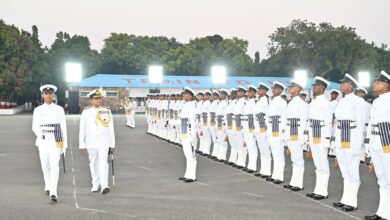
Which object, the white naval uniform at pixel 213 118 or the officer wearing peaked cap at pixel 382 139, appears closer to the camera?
the officer wearing peaked cap at pixel 382 139

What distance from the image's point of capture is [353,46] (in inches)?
3312

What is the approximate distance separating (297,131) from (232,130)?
192 inches

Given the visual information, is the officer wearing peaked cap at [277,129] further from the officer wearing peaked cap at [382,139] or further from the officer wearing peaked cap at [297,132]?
the officer wearing peaked cap at [382,139]

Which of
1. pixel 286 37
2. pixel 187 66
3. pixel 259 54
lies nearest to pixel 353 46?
pixel 286 37

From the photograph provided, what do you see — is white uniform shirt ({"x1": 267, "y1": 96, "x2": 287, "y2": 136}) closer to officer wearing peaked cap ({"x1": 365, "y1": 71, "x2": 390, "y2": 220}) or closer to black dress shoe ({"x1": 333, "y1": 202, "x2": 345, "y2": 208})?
black dress shoe ({"x1": 333, "y1": 202, "x2": 345, "y2": 208})

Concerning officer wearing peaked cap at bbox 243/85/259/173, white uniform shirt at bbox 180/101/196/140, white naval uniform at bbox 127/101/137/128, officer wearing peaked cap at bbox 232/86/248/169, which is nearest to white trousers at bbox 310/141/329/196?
white uniform shirt at bbox 180/101/196/140

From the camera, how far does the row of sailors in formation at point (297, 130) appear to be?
8391mm

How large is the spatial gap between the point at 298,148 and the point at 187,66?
79595 millimetres

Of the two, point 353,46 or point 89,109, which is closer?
point 89,109

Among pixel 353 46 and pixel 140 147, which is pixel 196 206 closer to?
pixel 140 147

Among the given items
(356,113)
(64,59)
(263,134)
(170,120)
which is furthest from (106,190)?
(64,59)

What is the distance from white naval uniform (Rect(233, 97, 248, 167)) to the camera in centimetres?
1501

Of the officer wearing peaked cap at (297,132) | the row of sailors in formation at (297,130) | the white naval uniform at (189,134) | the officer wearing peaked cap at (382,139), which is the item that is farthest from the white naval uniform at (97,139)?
the officer wearing peaked cap at (382,139)

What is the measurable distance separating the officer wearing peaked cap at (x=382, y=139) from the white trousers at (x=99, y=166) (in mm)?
5356
